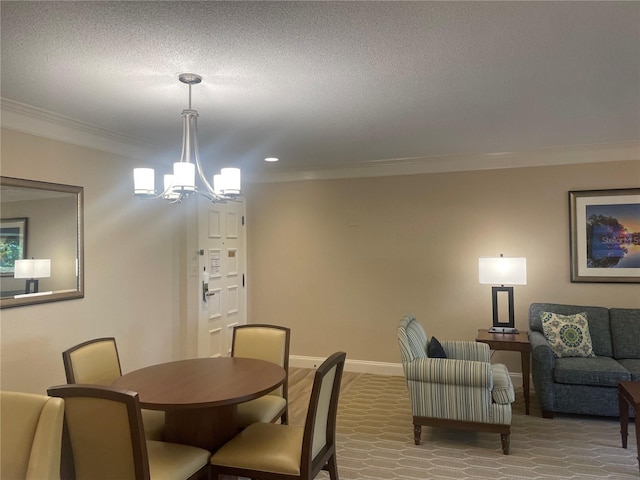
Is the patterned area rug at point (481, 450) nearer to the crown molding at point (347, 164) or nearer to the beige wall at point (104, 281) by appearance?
the beige wall at point (104, 281)

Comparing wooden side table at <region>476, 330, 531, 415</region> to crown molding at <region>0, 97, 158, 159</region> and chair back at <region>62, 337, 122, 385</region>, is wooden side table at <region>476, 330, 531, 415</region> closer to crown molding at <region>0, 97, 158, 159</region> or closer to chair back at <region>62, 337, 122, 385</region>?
chair back at <region>62, 337, 122, 385</region>

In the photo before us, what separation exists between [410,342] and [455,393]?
458mm

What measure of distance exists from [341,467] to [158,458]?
1327 mm

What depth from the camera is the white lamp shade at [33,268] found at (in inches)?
117

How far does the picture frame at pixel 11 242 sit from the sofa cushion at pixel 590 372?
4.13 metres

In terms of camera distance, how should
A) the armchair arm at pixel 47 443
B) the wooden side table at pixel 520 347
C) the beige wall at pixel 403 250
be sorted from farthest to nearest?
the beige wall at pixel 403 250, the wooden side table at pixel 520 347, the armchair arm at pixel 47 443

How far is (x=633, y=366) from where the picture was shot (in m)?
3.62

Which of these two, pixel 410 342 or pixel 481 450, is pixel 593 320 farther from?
pixel 410 342

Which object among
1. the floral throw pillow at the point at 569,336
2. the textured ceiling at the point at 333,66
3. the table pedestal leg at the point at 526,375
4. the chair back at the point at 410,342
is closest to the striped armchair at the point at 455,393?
the chair back at the point at 410,342

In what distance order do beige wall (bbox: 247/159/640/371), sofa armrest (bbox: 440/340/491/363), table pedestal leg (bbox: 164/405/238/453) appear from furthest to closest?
beige wall (bbox: 247/159/640/371) → sofa armrest (bbox: 440/340/491/363) → table pedestal leg (bbox: 164/405/238/453)

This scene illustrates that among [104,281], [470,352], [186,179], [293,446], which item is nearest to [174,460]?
[293,446]

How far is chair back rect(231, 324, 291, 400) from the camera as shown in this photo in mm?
3174

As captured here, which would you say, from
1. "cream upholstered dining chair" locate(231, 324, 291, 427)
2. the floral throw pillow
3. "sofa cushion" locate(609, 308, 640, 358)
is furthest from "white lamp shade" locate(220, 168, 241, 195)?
"sofa cushion" locate(609, 308, 640, 358)

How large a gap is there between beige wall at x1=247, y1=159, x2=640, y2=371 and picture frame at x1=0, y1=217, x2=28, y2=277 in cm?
292
